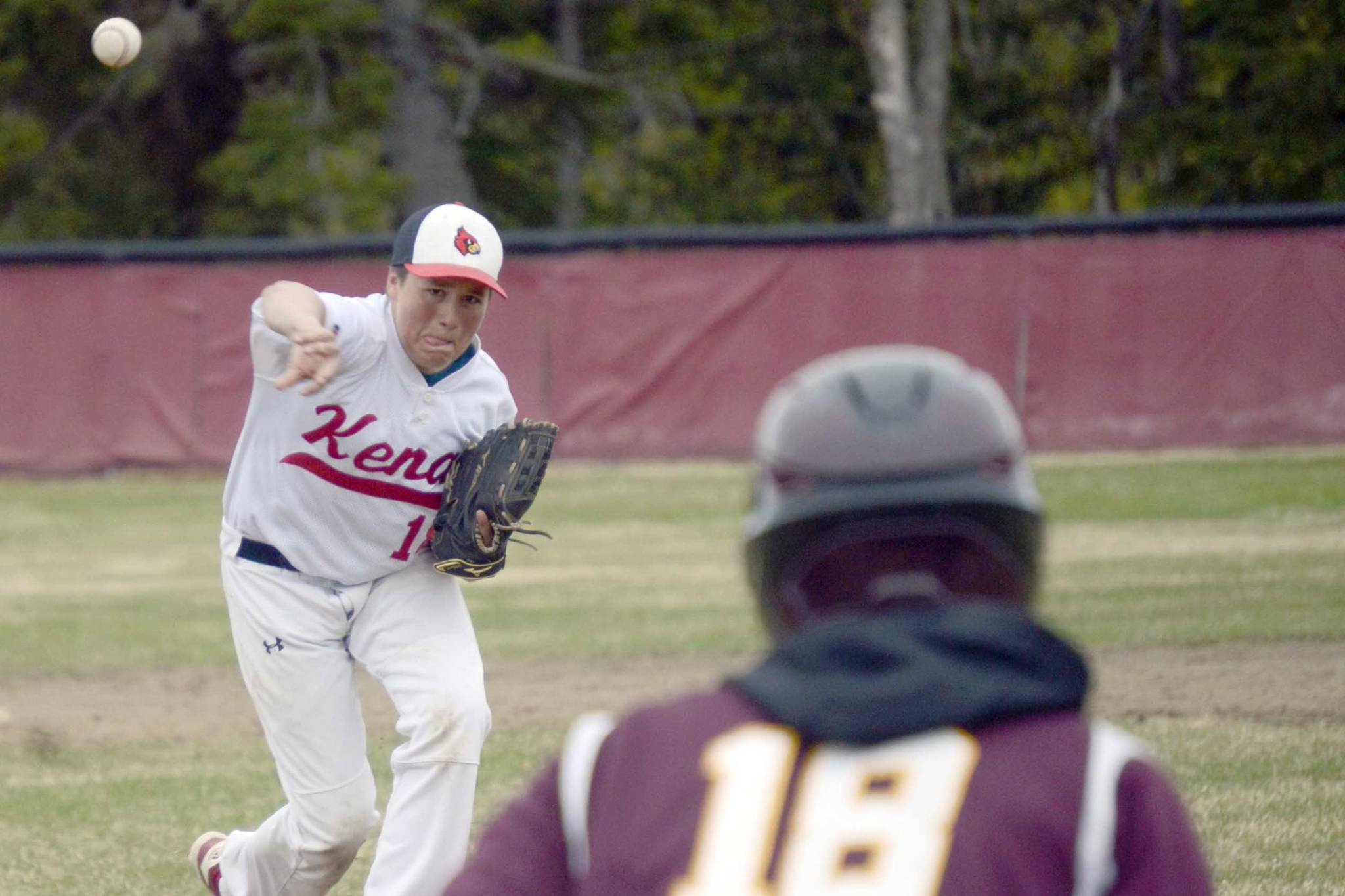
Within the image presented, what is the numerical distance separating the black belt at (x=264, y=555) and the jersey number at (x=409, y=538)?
244 mm

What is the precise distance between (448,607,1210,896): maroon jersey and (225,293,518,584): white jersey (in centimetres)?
273

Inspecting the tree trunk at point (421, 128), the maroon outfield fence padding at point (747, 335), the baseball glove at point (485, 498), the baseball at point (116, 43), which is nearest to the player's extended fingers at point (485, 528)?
the baseball glove at point (485, 498)

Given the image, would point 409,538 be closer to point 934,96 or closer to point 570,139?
point 934,96

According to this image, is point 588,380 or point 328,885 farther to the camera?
point 588,380

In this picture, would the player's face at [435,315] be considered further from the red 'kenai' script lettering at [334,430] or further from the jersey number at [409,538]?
the jersey number at [409,538]

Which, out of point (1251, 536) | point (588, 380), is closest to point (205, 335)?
point (588, 380)

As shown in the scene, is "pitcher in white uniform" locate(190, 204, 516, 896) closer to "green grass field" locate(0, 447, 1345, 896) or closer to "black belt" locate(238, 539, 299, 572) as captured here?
"black belt" locate(238, 539, 299, 572)

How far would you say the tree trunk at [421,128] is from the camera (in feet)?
83.3

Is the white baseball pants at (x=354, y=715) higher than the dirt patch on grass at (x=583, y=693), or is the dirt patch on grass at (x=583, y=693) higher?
the white baseball pants at (x=354, y=715)

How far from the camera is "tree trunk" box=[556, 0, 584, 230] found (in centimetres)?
2767

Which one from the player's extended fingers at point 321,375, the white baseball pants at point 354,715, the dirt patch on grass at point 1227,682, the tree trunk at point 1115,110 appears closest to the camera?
the player's extended fingers at point 321,375

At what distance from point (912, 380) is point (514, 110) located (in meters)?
26.9

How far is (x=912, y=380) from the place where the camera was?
1.58m

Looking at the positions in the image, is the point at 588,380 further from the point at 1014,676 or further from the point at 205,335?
the point at 1014,676
